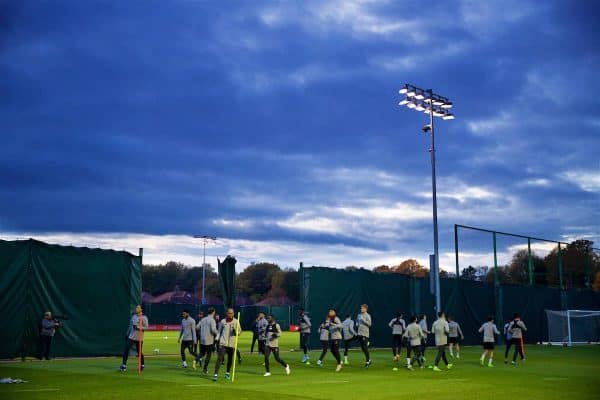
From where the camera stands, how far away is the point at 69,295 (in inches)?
995

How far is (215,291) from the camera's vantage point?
15012cm

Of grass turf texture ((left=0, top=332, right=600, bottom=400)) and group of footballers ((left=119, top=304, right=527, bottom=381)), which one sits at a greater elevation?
group of footballers ((left=119, top=304, right=527, bottom=381))

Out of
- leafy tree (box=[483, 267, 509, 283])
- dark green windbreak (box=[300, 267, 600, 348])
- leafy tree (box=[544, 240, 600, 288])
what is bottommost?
dark green windbreak (box=[300, 267, 600, 348])

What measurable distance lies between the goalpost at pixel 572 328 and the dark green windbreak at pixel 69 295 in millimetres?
27292

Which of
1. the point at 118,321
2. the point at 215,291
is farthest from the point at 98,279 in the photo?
the point at 215,291

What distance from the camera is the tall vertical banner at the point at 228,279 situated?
694 inches

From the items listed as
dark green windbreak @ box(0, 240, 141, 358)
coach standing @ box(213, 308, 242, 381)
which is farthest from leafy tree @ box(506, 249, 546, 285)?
coach standing @ box(213, 308, 242, 381)

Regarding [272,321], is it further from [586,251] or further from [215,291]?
[215,291]

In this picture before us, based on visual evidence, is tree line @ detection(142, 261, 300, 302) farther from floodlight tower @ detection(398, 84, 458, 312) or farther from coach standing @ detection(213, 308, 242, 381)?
coach standing @ detection(213, 308, 242, 381)

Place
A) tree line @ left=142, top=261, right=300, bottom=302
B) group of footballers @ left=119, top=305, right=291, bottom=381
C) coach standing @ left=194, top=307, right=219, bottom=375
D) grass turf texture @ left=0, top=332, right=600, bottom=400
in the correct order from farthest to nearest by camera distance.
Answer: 1. tree line @ left=142, top=261, right=300, bottom=302
2. coach standing @ left=194, top=307, right=219, bottom=375
3. group of footballers @ left=119, top=305, right=291, bottom=381
4. grass turf texture @ left=0, top=332, right=600, bottom=400

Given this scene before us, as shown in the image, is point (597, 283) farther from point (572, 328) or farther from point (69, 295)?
point (69, 295)

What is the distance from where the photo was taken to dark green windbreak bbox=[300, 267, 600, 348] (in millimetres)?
32875

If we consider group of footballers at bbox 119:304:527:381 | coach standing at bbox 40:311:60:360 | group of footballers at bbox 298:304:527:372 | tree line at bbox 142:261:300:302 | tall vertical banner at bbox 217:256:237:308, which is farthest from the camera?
tree line at bbox 142:261:300:302

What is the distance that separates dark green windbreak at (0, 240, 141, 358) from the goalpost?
2729 centimetres
